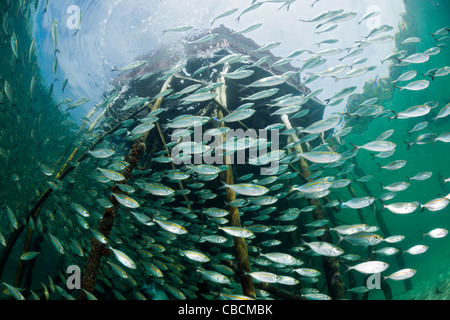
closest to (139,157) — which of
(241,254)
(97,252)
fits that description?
(97,252)

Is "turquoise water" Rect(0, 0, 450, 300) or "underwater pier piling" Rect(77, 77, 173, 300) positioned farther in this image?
"turquoise water" Rect(0, 0, 450, 300)

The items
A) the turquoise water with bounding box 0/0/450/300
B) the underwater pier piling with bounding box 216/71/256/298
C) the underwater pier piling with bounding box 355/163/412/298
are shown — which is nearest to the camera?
the underwater pier piling with bounding box 216/71/256/298

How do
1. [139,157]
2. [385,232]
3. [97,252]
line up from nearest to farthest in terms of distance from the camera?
1. [97,252]
2. [139,157]
3. [385,232]

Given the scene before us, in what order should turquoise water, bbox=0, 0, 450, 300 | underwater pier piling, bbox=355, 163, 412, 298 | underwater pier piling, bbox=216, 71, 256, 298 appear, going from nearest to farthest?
1. underwater pier piling, bbox=216, 71, 256, 298
2. turquoise water, bbox=0, 0, 450, 300
3. underwater pier piling, bbox=355, 163, 412, 298

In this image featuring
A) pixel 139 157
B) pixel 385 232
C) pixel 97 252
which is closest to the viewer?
pixel 97 252

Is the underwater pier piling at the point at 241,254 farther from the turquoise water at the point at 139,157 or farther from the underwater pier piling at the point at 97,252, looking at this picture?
the underwater pier piling at the point at 97,252

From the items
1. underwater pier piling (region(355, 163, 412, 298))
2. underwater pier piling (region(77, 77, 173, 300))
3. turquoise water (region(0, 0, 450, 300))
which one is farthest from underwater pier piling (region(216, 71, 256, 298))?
underwater pier piling (region(355, 163, 412, 298))

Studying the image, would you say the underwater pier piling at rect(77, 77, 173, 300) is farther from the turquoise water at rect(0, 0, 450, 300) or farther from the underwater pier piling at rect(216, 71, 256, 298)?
the underwater pier piling at rect(216, 71, 256, 298)

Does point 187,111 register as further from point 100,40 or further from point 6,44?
point 6,44

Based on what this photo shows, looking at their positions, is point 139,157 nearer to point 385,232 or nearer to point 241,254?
point 241,254

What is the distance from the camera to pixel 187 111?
7.61m

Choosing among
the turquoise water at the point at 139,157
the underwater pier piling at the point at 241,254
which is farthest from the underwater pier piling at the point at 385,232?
the underwater pier piling at the point at 241,254

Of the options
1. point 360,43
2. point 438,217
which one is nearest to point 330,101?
point 360,43

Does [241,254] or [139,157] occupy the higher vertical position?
[139,157]
